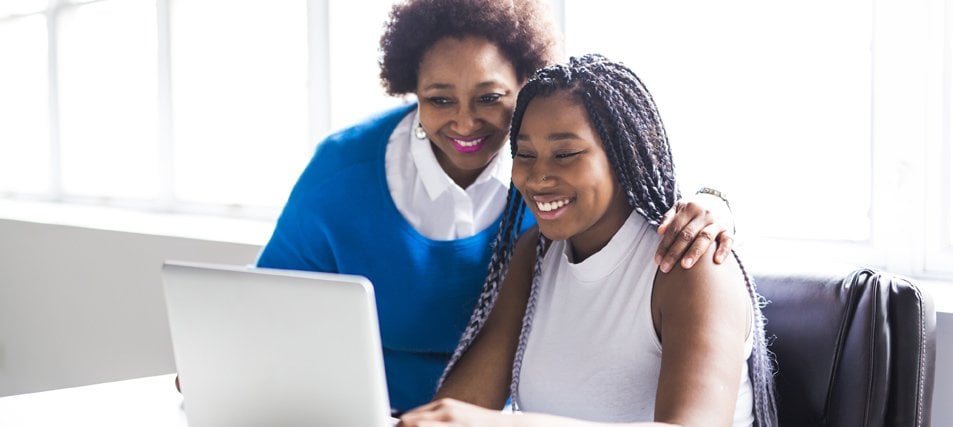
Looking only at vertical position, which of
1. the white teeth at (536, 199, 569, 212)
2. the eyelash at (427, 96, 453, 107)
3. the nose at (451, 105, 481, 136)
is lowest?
the white teeth at (536, 199, 569, 212)

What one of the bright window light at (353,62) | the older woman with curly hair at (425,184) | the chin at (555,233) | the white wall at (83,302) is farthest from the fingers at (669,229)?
the bright window light at (353,62)

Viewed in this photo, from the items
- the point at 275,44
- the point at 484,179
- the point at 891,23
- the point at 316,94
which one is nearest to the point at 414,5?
the point at 484,179

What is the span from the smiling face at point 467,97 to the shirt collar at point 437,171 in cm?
6

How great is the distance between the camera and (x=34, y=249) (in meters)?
4.06

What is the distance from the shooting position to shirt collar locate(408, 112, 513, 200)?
198 cm

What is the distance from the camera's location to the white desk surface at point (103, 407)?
1.66m

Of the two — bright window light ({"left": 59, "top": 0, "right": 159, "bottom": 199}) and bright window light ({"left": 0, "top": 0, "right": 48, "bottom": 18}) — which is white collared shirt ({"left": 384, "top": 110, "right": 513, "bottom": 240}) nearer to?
bright window light ({"left": 59, "top": 0, "right": 159, "bottom": 199})

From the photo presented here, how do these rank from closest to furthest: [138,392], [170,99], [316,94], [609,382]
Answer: [609,382] < [138,392] < [316,94] < [170,99]

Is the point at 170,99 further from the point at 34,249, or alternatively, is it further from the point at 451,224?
the point at 451,224

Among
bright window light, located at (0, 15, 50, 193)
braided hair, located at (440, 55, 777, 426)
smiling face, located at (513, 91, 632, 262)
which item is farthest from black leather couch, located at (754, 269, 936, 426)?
bright window light, located at (0, 15, 50, 193)

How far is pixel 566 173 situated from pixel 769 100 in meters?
1.05

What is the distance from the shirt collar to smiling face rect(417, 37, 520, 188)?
60 mm

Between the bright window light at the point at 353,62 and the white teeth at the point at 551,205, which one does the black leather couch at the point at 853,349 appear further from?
the bright window light at the point at 353,62

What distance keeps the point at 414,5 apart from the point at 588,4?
0.87 meters
